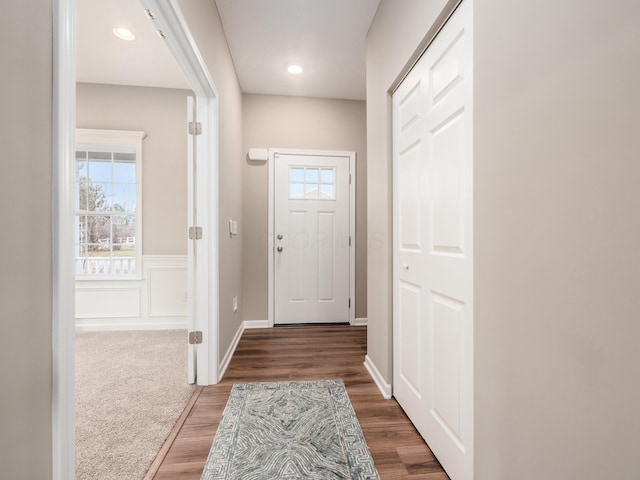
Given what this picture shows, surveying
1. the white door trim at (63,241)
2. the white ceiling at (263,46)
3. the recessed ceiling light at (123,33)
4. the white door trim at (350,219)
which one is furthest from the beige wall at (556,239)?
the recessed ceiling light at (123,33)

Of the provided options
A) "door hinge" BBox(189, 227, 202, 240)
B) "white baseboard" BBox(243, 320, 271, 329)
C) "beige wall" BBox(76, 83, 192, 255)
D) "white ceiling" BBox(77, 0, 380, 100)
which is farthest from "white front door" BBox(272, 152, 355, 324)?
"door hinge" BBox(189, 227, 202, 240)

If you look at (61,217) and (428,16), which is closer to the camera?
(61,217)

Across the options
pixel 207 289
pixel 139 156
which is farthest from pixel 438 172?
pixel 139 156

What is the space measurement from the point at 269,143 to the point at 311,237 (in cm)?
119

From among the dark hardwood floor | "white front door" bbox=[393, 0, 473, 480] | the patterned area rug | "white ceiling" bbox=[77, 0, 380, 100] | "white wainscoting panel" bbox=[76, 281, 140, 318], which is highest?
"white ceiling" bbox=[77, 0, 380, 100]

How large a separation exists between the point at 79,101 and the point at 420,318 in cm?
405

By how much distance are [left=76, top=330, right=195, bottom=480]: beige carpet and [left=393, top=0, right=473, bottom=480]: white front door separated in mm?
1316

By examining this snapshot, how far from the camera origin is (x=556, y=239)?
0.71m

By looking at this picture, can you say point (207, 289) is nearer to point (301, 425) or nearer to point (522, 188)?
point (301, 425)

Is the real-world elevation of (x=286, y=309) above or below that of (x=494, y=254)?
below

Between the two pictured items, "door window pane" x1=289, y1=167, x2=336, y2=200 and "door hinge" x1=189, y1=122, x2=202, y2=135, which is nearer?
"door hinge" x1=189, y1=122, x2=202, y2=135

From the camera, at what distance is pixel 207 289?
6.50 ft

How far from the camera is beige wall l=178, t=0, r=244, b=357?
1810 millimetres

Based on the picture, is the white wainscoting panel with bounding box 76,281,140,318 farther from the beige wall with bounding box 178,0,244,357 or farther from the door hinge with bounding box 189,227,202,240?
the door hinge with bounding box 189,227,202,240
